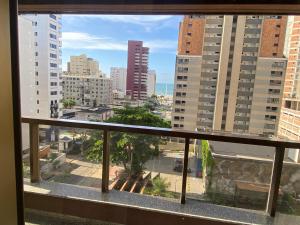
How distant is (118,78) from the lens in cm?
210

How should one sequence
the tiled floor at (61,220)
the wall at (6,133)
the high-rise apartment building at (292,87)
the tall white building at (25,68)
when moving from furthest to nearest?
1. the tiled floor at (61,220)
2. the high-rise apartment building at (292,87)
3. the tall white building at (25,68)
4. the wall at (6,133)

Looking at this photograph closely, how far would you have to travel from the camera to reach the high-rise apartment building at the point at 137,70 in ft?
6.90

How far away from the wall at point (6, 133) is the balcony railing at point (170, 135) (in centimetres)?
125

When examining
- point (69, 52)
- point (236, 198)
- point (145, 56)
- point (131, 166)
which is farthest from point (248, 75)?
point (69, 52)

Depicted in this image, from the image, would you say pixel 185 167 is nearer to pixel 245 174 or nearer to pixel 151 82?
pixel 245 174

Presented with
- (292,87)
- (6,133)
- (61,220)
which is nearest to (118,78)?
(61,220)

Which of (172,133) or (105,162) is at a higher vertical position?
(172,133)

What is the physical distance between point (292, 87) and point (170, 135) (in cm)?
106

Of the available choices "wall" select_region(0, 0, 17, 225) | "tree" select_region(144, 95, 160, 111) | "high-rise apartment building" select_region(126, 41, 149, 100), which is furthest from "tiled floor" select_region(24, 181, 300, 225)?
"wall" select_region(0, 0, 17, 225)

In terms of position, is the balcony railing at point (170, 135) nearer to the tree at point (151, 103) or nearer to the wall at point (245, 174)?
the wall at point (245, 174)

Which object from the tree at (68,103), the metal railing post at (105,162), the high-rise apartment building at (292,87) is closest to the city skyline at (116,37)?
the tree at (68,103)

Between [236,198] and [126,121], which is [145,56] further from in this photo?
[236,198]

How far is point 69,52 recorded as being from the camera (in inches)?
83.8

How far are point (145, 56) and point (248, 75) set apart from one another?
0.92 m
